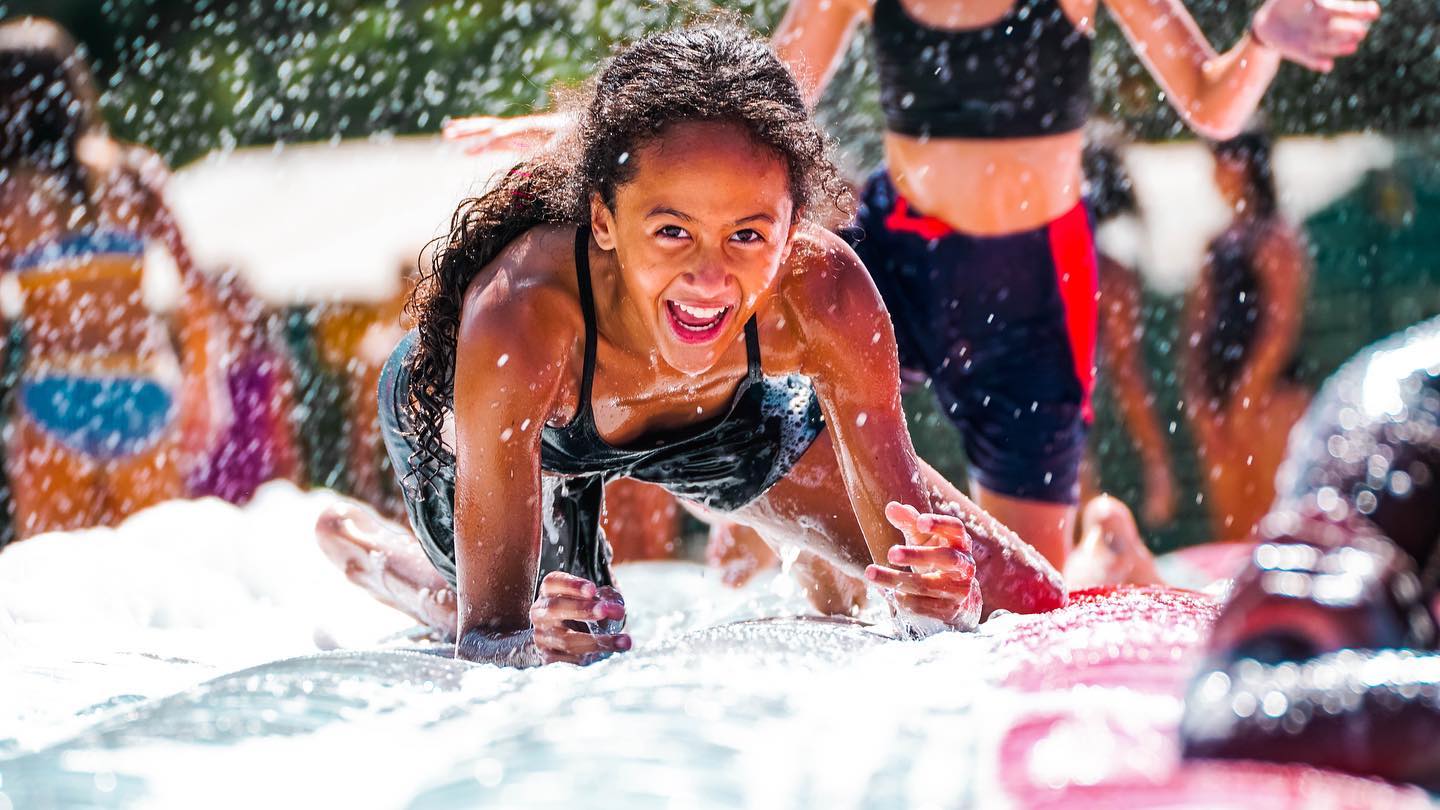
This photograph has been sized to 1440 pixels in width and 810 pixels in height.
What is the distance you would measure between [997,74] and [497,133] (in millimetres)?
1297

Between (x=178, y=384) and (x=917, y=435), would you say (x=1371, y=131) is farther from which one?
(x=178, y=384)

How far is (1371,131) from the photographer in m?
7.20

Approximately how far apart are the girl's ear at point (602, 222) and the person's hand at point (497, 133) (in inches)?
19.8

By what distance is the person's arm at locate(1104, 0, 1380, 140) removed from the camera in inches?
142

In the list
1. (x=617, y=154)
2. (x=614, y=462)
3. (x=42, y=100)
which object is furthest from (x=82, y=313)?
(x=617, y=154)

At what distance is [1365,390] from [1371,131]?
6099mm

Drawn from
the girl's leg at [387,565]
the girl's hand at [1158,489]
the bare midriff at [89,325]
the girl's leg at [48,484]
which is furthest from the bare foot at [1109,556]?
the girl's leg at [48,484]

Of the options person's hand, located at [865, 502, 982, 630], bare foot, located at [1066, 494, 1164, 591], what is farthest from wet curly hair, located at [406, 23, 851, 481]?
bare foot, located at [1066, 494, 1164, 591]

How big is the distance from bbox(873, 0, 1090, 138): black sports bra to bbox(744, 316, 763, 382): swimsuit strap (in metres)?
1.27

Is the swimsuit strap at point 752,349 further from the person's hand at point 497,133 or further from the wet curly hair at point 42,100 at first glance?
the wet curly hair at point 42,100

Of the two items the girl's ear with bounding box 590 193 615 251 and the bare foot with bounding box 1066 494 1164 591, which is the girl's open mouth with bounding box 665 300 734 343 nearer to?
the girl's ear with bounding box 590 193 615 251

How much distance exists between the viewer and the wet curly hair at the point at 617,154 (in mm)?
2521

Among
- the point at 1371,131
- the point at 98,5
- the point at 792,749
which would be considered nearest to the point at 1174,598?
the point at 792,749

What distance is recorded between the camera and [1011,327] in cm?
386
